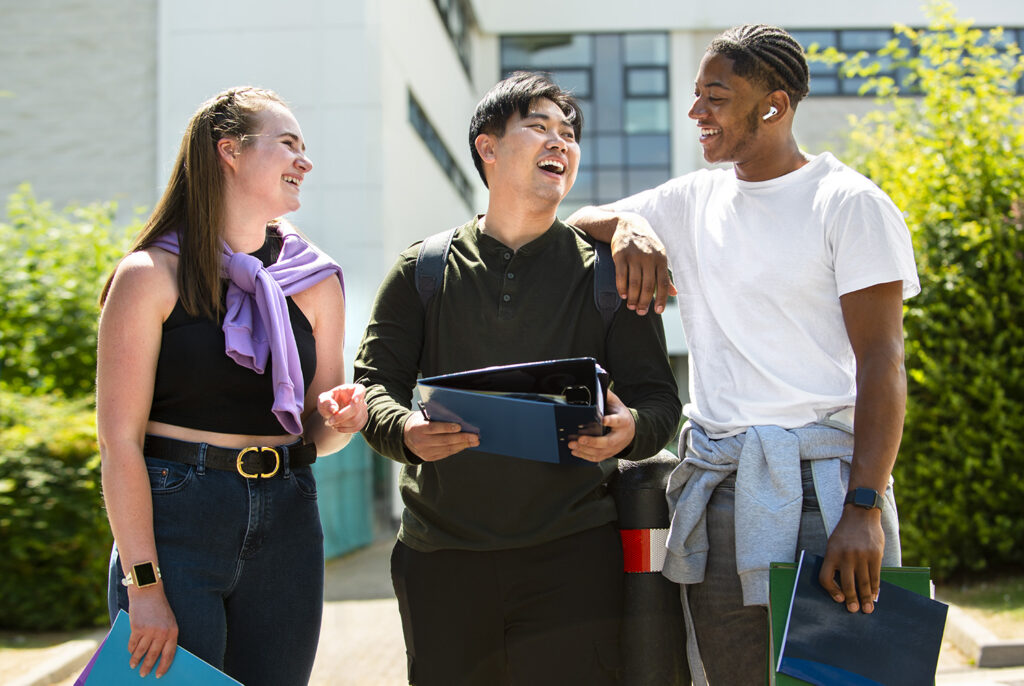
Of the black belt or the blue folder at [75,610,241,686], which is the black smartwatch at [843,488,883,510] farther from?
the blue folder at [75,610,241,686]

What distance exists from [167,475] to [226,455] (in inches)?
6.2

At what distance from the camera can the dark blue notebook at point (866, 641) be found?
2416 millimetres

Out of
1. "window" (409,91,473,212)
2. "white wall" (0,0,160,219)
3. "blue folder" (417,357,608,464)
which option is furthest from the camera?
"window" (409,91,473,212)

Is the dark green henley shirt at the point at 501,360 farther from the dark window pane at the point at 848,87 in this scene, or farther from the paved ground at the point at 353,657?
the dark window pane at the point at 848,87

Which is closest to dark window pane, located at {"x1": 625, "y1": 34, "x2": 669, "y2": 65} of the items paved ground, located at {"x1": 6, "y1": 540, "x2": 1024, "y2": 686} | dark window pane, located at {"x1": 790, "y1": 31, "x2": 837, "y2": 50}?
dark window pane, located at {"x1": 790, "y1": 31, "x2": 837, "y2": 50}

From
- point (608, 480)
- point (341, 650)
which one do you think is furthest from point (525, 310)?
point (341, 650)

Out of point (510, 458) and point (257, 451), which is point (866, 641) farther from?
point (257, 451)

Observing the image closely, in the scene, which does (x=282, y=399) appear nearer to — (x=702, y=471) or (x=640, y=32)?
(x=702, y=471)

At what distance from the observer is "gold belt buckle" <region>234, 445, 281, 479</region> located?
2.64 meters

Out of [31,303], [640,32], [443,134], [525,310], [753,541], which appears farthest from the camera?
[640,32]

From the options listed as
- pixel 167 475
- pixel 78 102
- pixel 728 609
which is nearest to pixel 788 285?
pixel 728 609

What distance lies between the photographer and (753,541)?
103 inches

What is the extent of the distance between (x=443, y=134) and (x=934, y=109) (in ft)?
38.8

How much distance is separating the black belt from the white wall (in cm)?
1210
